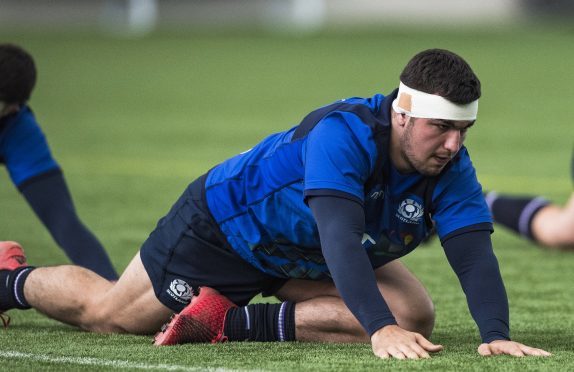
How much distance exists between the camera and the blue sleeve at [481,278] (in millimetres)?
4723

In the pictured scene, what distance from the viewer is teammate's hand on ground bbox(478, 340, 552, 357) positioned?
4641 millimetres

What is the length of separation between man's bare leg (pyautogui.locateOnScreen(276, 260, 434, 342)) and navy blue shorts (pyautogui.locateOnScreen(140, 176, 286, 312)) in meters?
0.23

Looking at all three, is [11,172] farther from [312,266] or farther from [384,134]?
[384,134]

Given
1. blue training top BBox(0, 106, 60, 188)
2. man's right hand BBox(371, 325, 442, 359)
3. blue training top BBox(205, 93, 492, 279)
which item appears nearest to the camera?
man's right hand BBox(371, 325, 442, 359)

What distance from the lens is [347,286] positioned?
4.50 meters

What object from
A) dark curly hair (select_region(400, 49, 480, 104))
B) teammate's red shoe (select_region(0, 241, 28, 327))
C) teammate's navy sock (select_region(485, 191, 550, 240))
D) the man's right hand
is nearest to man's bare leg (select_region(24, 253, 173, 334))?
teammate's red shoe (select_region(0, 241, 28, 327))

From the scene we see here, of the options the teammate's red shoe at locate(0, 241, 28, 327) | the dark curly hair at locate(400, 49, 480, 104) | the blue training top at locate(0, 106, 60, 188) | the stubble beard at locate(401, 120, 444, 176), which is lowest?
the teammate's red shoe at locate(0, 241, 28, 327)

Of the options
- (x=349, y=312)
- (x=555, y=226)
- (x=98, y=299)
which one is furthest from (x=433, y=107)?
(x=555, y=226)

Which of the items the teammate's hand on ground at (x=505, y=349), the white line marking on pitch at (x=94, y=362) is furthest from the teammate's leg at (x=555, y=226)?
the white line marking on pitch at (x=94, y=362)

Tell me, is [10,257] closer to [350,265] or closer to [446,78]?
[350,265]

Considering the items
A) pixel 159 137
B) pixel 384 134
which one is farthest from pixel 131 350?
pixel 159 137

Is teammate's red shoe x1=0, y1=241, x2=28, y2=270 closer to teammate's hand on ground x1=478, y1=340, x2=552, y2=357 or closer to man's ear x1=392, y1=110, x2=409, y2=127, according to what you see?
man's ear x1=392, y1=110, x2=409, y2=127

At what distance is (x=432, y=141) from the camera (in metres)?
4.68

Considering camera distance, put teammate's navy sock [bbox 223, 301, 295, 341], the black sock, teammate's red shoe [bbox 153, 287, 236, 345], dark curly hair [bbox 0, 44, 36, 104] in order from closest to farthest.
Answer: teammate's red shoe [bbox 153, 287, 236, 345] → teammate's navy sock [bbox 223, 301, 295, 341] → the black sock → dark curly hair [bbox 0, 44, 36, 104]
